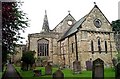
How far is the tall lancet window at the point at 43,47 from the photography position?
4072cm

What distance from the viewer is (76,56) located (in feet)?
107

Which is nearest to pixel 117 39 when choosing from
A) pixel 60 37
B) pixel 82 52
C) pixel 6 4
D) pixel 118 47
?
pixel 118 47

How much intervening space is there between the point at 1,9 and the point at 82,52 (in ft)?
65.6

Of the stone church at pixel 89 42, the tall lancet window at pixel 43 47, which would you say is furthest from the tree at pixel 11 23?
the tall lancet window at pixel 43 47

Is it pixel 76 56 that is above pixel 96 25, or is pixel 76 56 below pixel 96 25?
below

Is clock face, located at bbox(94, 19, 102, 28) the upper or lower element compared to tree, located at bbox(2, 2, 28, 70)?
upper

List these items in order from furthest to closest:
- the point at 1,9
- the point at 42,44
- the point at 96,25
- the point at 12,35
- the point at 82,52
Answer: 1. the point at 42,44
2. the point at 96,25
3. the point at 82,52
4. the point at 12,35
5. the point at 1,9

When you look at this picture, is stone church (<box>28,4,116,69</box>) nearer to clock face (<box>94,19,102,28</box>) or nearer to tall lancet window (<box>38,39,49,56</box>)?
clock face (<box>94,19,102,28</box>)

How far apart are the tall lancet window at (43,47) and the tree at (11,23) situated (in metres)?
23.4

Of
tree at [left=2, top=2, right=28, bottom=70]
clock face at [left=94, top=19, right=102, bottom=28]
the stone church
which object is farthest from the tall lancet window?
tree at [left=2, top=2, right=28, bottom=70]

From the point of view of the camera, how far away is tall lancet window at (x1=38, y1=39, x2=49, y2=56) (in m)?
40.7

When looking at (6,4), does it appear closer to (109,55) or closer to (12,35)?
(12,35)

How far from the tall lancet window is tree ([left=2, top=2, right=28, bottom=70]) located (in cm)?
2341

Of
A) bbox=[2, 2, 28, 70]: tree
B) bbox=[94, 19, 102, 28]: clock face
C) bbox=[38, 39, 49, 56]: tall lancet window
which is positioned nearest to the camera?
bbox=[2, 2, 28, 70]: tree
